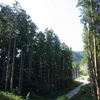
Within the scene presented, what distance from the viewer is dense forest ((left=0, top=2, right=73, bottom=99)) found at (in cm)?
1791

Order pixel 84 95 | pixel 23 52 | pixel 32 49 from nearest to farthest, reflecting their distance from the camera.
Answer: pixel 84 95
pixel 23 52
pixel 32 49

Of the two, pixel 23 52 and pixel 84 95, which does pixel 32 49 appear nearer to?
pixel 23 52

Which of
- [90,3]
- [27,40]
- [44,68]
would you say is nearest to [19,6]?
[27,40]

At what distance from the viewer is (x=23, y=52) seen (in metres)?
22.9

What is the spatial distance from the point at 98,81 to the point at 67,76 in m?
30.5

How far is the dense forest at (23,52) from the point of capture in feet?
58.7

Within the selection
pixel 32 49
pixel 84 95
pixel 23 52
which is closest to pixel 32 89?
pixel 23 52

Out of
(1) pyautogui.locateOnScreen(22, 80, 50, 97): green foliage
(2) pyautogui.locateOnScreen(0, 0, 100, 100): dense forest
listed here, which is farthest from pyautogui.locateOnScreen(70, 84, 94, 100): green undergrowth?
(1) pyautogui.locateOnScreen(22, 80, 50, 97): green foliage

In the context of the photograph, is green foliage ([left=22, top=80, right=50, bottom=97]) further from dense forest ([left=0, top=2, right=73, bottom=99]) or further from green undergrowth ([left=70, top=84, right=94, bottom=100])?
green undergrowth ([left=70, top=84, right=94, bottom=100])

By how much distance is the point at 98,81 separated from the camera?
10.7m

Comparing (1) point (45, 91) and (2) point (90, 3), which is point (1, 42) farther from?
(2) point (90, 3)

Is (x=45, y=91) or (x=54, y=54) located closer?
(x=45, y=91)

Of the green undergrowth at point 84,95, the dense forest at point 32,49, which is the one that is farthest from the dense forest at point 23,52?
the green undergrowth at point 84,95

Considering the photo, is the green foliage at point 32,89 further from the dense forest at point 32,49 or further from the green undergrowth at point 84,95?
the green undergrowth at point 84,95
